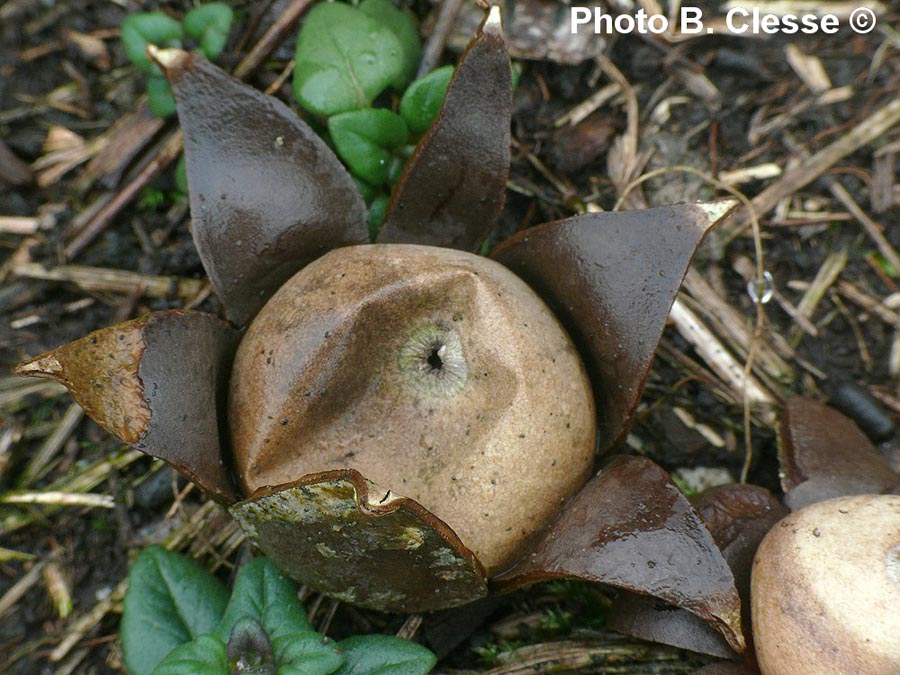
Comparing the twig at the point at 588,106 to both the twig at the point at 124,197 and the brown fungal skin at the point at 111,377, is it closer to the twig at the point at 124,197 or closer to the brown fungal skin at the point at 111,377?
the twig at the point at 124,197

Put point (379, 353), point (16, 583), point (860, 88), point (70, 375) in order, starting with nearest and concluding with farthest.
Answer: point (70, 375), point (379, 353), point (16, 583), point (860, 88)

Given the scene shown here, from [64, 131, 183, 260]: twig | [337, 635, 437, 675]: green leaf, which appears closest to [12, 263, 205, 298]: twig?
[64, 131, 183, 260]: twig

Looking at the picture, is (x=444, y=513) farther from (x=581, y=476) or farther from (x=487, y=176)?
(x=487, y=176)

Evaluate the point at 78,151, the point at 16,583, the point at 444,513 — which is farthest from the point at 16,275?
the point at 444,513

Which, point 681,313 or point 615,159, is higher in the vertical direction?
point 615,159

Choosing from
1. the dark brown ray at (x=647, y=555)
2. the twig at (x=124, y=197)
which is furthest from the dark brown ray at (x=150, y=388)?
the twig at (x=124, y=197)

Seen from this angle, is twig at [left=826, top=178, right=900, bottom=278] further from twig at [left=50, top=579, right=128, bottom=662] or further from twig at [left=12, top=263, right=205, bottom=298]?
twig at [left=50, top=579, right=128, bottom=662]
